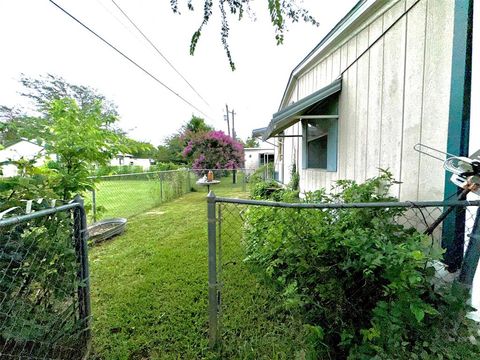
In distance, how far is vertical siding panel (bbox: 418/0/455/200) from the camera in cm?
190

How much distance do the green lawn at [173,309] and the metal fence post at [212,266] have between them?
16cm

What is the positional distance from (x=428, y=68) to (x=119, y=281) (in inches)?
161

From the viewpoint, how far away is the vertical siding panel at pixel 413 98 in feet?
7.16

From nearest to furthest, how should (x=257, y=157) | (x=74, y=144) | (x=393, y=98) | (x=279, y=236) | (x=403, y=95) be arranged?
(x=279, y=236)
(x=74, y=144)
(x=403, y=95)
(x=393, y=98)
(x=257, y=157)

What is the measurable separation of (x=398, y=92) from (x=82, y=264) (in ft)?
11.3

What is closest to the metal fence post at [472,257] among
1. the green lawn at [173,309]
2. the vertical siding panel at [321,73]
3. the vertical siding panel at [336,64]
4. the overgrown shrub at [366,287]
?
the overgrown shrub at [366,287]

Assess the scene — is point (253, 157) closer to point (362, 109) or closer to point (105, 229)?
point (105, 229)

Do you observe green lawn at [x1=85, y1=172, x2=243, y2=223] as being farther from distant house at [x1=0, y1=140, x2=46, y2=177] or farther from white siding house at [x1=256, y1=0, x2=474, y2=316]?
white siding house at [x1=256, y1=0, x2=474, y2=316]

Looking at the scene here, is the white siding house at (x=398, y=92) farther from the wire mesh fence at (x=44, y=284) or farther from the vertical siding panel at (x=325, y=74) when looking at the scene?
the wire mesh fence at (x=44, y=284)

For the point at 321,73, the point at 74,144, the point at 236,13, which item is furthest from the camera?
the point at 321,73

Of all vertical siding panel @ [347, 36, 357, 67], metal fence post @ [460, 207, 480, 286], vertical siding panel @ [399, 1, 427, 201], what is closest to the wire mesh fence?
metal fence post @ [460, 207, 480, 286]

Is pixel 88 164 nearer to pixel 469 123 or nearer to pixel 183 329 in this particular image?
pixel 183 329

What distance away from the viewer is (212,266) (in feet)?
5.97

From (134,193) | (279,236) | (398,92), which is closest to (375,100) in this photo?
(398,92)
